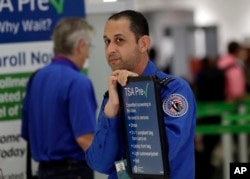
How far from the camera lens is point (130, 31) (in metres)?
3.67

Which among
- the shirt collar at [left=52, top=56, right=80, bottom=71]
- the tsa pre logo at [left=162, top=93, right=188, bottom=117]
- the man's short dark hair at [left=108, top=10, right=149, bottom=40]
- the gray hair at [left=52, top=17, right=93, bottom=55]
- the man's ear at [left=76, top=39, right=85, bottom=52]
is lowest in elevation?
the shirt collar at [left=52, top=56, right=80, bottom=71]

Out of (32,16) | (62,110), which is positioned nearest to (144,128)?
(62,110)

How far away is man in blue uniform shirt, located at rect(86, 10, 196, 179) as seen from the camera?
3.55 metres

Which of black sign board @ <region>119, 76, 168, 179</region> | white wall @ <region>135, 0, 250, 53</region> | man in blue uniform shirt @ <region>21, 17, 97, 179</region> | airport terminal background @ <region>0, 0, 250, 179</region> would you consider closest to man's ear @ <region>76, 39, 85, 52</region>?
man in blue uniform shirt @ <region>21, 17, 97, 179</region>

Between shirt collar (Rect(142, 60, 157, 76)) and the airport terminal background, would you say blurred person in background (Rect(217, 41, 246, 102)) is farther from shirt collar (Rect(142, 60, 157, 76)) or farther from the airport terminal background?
shirt collar (Rect(142, 60, 157, 76))

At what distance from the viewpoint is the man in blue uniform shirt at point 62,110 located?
5.01 m

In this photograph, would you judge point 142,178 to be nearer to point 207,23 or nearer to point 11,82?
point 11,82

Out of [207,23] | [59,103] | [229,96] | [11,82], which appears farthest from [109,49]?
[207,23]

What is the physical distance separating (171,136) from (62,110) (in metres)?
1.62

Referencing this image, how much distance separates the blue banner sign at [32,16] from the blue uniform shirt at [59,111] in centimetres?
34

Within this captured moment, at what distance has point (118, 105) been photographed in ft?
11.8

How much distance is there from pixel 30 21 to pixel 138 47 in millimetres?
1835

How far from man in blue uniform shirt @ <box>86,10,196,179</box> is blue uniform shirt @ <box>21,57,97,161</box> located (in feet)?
4.12

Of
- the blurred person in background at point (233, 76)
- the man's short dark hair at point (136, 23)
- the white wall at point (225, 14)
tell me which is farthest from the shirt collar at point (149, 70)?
the white wall at point (225, 14)
